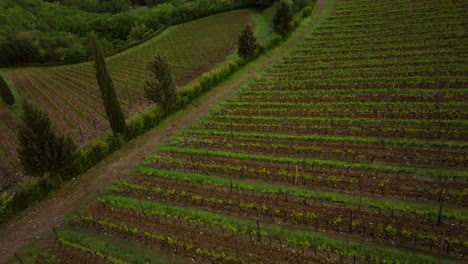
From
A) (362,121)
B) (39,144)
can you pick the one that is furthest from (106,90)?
(362,121)

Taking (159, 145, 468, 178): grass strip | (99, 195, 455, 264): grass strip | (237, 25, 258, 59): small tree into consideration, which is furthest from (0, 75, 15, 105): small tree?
(237, 25, 258, 59): small tree

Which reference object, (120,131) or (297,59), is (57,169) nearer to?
(120,131)

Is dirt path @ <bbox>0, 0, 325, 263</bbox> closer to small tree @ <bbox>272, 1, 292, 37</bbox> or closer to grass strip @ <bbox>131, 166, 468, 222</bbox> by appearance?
grass strip @ <bbox>131, 166, 468, 222</bbox>

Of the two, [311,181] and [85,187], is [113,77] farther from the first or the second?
[311,181]

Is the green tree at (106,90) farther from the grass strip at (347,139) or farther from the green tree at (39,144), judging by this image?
the grass strip at (347,139)

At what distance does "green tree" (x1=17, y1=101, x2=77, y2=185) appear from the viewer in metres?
21.0

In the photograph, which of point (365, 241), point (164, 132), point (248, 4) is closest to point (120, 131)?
point (164, 132)

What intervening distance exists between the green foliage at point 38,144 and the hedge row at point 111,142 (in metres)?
1.48

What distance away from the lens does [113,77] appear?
4900cm

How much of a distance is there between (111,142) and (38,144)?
655 cm

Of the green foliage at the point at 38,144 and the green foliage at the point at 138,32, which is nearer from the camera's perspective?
the green foliage at the point at 38,144

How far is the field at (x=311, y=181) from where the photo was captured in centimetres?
1595

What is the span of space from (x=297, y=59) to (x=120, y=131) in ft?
75.9

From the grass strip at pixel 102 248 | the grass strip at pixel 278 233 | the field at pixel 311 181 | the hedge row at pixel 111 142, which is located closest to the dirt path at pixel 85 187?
the hedge row at pixel 111 142
